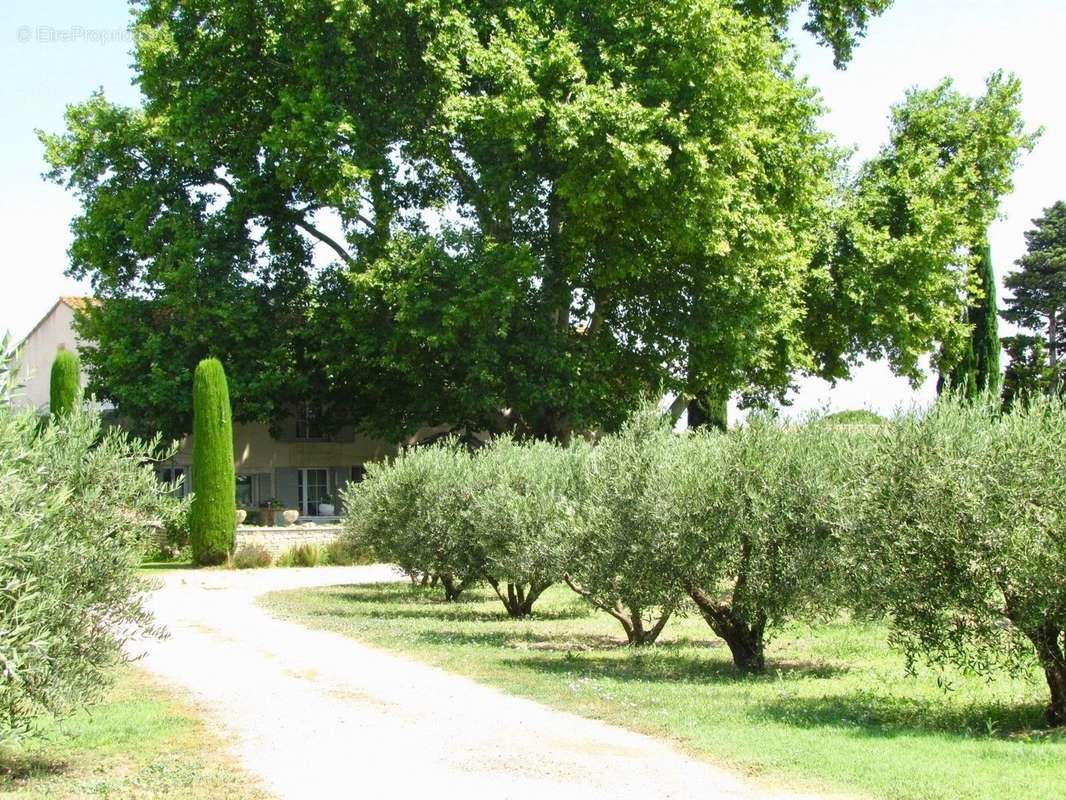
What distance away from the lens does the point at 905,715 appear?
10.8 metres

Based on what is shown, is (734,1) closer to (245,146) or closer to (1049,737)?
(245,146)

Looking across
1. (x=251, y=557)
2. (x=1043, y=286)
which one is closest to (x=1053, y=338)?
(x=1043, y=286)

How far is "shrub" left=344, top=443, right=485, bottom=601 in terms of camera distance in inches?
819

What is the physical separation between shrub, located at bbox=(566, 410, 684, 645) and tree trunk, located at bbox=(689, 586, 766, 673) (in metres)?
0.32

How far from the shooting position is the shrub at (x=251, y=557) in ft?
105

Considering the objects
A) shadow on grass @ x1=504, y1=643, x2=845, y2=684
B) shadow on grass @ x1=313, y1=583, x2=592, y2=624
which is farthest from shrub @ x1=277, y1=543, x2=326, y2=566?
shadow on grass @ x1=504, y1=643, x2=845, y2=684

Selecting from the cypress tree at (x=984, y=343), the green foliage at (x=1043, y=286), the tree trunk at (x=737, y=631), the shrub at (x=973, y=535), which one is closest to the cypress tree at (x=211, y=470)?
the tree trunk at (x=737, y=631)

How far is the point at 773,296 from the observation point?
31797mm

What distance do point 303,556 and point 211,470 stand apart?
360 cm

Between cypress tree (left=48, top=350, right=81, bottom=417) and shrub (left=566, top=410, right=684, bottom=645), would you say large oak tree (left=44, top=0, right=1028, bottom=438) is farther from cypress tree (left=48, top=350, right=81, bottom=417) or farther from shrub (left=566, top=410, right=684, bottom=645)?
shrub (left=566, top=410, right=684, bottom=645)

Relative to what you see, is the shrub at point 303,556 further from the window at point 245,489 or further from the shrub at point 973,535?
the shrub at point 973,535

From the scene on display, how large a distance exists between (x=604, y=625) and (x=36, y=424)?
12480 millimetres

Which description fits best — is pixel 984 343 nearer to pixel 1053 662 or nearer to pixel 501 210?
pixel 501 210

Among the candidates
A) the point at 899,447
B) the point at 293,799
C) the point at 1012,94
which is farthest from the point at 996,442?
the point at 1012,94
